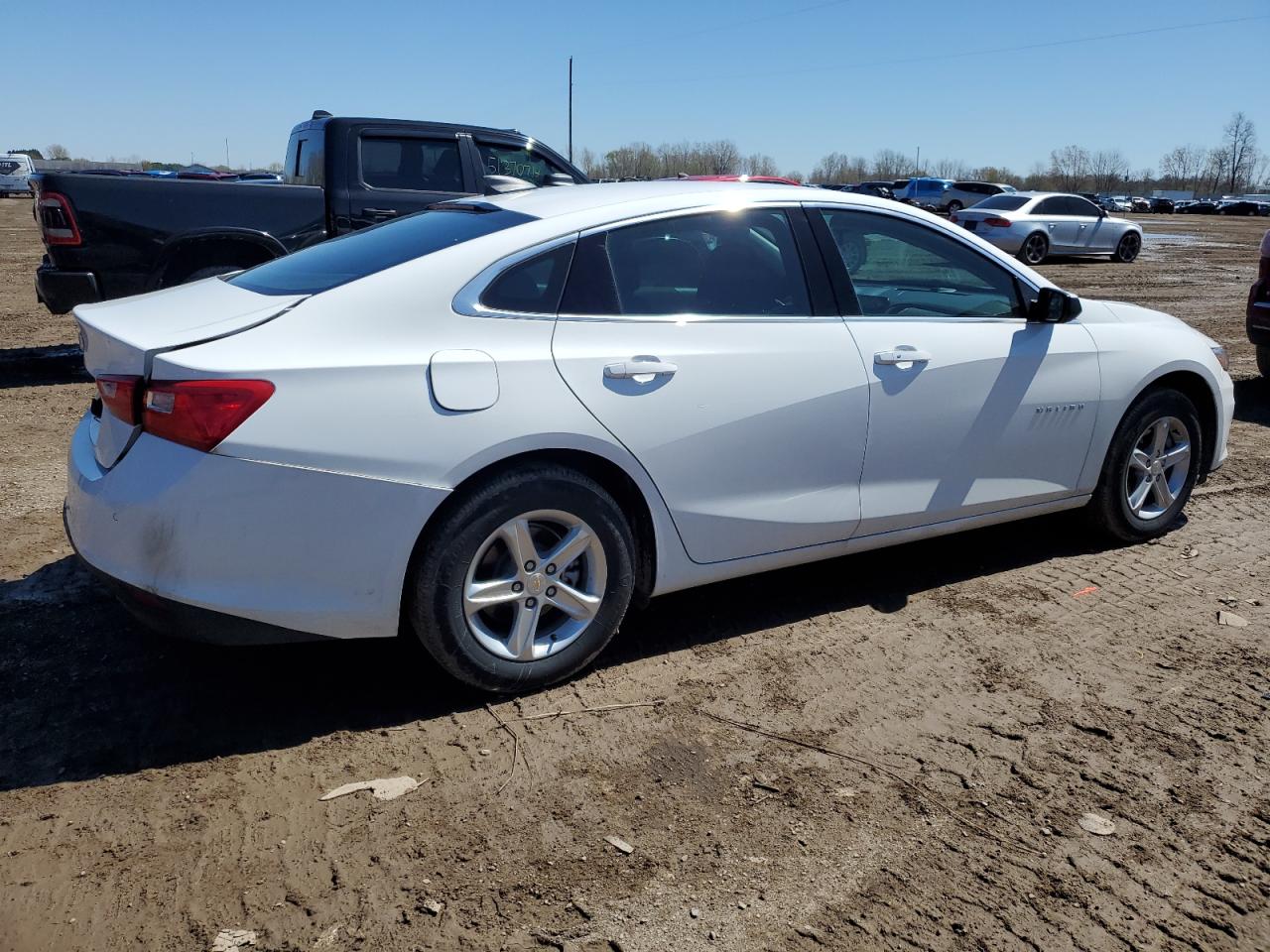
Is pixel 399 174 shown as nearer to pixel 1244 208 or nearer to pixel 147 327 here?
pixel 147 327

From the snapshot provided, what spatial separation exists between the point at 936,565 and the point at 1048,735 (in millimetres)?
1587

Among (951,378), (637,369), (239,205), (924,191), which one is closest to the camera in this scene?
(637,369)

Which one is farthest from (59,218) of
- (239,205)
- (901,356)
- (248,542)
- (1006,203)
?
(1006,203)

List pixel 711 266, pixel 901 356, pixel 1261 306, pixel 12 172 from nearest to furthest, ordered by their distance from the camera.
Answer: pixel 711 266 < pixel 901 356 < pixel 1261 306 < pixel 12 172

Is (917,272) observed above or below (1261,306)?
above

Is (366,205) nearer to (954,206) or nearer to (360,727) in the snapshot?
(360,727)

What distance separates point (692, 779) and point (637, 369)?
134cm

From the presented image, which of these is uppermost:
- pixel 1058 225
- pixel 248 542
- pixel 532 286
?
pixel 1058 225

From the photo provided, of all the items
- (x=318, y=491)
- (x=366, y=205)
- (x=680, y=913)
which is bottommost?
(x=680, y=913)

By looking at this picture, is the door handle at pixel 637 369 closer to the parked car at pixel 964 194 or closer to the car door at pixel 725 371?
the car door at pixel 725 371

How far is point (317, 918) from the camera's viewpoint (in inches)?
96.7

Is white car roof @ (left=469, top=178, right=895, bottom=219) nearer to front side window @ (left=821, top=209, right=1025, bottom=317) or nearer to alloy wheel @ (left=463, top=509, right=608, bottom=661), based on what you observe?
front side window @ (left=821, top=209, right=1025, bottom=317)

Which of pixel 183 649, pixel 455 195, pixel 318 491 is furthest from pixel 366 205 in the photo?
pixel 318 491

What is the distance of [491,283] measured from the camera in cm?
344
